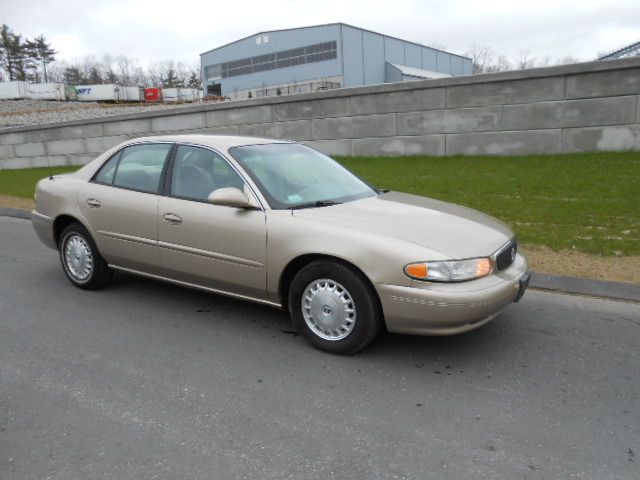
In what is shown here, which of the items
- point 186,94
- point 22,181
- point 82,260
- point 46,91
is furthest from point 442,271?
point 186,94

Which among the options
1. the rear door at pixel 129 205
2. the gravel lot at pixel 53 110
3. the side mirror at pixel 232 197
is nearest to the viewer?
the side mirror at pixel 232 197

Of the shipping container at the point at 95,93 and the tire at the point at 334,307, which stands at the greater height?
the shipping container at the point at 95,93

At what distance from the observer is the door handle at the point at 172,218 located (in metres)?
4.31

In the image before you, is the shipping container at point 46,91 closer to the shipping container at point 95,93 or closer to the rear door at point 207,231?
the shipping container at point 95,93

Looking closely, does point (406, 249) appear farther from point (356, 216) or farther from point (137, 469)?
point (137, 469)

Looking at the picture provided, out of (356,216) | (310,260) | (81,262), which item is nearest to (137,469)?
(310,260)

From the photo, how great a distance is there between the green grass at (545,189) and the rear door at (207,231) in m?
3.52

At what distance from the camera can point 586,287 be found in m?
4.93

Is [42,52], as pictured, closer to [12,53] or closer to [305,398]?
[12,53]

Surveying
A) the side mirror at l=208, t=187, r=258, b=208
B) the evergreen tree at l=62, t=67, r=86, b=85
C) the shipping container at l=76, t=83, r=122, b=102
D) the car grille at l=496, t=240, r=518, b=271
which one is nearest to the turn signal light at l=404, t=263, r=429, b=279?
the car grille at l=496, t=240, r=518, b=271

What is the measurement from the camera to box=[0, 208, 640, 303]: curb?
187 inches

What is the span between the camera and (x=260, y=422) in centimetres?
290

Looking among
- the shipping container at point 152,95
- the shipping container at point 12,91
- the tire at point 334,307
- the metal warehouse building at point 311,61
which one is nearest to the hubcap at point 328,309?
the tire at point 334,307

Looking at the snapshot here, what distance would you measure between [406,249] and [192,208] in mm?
1828
